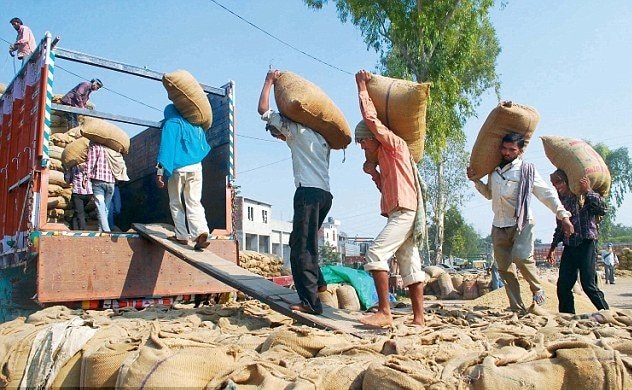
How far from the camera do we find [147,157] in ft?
23.7

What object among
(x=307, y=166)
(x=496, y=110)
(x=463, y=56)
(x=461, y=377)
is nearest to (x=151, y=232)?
(x=307, y=166)

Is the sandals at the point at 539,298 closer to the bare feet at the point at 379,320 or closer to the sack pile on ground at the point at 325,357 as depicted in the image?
the sack pile on ground at the point at 325,357

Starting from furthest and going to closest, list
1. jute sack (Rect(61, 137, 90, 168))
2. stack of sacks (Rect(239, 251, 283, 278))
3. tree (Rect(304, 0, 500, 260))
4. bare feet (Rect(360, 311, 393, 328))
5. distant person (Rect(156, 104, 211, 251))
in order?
tree (Rect(304, 0, 500, 260)), stack of sacks (Rect(239, 251, 283, 278)), jute sack (Rect(61, 137, 90, 168)), distant person (Rect(156, 104, 211, 251)), bare feet (Rect(360, 311, 393, 328))

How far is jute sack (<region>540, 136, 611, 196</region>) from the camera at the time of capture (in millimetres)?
4551

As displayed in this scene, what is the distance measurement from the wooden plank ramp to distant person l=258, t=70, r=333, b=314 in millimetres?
126

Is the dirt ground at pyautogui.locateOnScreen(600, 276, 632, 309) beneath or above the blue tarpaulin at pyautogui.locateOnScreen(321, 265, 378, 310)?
beneath

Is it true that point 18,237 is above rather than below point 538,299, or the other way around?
above

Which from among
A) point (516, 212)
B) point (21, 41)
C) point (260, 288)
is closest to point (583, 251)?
point (516, 212)

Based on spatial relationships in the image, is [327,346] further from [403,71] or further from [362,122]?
[403,71]

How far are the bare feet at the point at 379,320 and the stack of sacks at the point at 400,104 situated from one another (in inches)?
47.3

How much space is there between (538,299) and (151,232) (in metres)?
3.69

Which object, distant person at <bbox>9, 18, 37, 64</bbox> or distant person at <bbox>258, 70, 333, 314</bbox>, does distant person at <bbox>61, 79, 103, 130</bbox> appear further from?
distant person at <bbox>258, 70, 333, 314</bbox>

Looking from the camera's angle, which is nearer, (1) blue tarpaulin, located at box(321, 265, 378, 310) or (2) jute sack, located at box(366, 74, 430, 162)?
(2) jute sack, located at box(366, 74, 430, 162)

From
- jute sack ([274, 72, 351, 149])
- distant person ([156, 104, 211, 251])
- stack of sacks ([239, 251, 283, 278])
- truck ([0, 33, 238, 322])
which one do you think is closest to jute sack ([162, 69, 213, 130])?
distant person ([156, 104, 211, 251])
